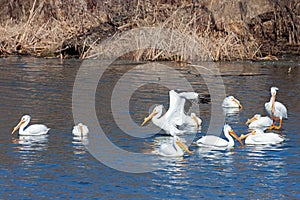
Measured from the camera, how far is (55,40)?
29859mm

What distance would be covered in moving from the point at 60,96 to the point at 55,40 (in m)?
11.2

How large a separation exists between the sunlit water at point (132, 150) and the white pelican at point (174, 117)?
0.26 meters

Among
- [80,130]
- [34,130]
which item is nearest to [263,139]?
[80,130]

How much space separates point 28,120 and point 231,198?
18.2 feet

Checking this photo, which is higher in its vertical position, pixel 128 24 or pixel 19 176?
pixel 128 24

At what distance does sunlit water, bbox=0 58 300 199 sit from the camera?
408 inches

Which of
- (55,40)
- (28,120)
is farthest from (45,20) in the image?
(28,120)

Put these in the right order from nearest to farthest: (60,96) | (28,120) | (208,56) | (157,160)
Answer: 1. (157,160)
2. (28,120)
3. (60,96)
4. (208,56)

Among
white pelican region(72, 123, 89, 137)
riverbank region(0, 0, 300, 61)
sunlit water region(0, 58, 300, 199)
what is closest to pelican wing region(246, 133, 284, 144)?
sunlit water region(0, 58, 300, 199)

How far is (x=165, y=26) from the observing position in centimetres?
2814

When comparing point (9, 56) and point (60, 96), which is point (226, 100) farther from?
point (9, 56)

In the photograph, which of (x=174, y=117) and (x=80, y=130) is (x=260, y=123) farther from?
(x=80, y=130)

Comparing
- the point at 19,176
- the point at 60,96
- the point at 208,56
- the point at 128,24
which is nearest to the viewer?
the point at 19,176

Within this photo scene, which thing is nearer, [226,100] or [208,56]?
[226,100]
